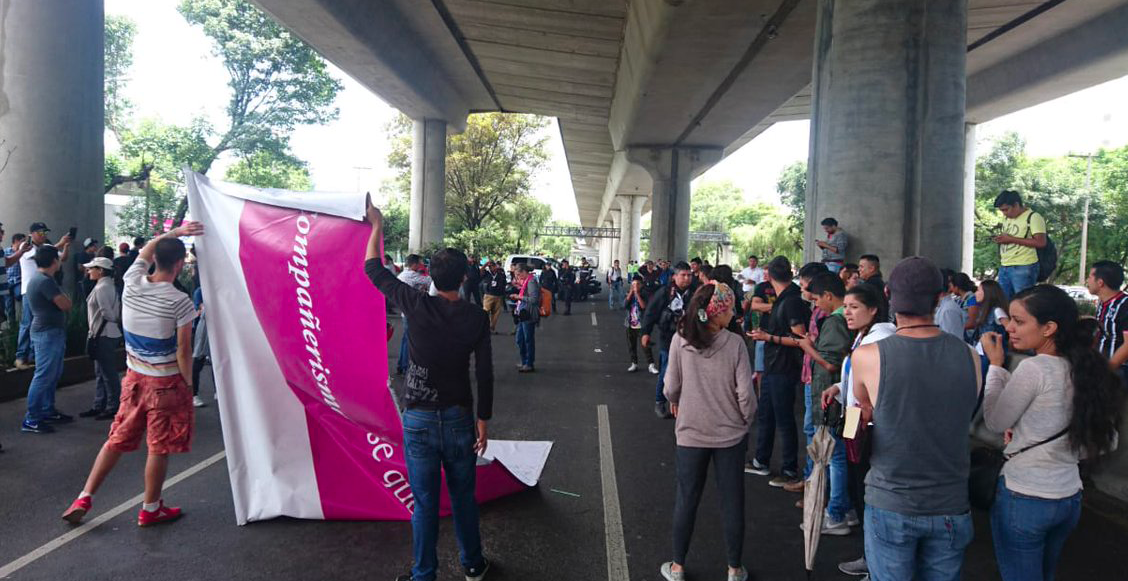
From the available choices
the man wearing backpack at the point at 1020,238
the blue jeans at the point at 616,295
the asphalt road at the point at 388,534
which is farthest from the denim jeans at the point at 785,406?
the blue jeans at the point at 616,295

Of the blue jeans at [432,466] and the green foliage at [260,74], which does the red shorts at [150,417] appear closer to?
the blue jeans at [432,466]

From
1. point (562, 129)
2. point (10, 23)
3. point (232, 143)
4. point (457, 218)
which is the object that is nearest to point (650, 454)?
point (10, 23)

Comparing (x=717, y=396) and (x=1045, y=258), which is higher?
(x=1045, y=258)

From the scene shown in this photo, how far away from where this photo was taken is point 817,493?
308 cm

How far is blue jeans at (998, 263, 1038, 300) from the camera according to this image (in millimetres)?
8312

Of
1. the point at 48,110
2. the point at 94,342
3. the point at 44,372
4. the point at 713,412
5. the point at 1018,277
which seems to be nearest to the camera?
the point at 713,412

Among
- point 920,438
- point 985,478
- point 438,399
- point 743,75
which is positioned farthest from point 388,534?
point 743,75

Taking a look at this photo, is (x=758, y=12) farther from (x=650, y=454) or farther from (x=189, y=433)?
(x=189, y=433)

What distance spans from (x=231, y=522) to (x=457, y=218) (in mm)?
39811

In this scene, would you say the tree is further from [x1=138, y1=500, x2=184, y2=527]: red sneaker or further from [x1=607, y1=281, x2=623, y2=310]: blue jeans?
[x1=138, y1=500, x2=184, y2=527]: red sneaker

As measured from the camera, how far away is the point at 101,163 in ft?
38.2

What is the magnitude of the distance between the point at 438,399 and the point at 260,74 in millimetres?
33241

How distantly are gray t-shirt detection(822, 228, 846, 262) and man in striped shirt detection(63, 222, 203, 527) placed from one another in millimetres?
8413

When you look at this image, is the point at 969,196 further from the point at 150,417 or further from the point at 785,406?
the point at 150,417
